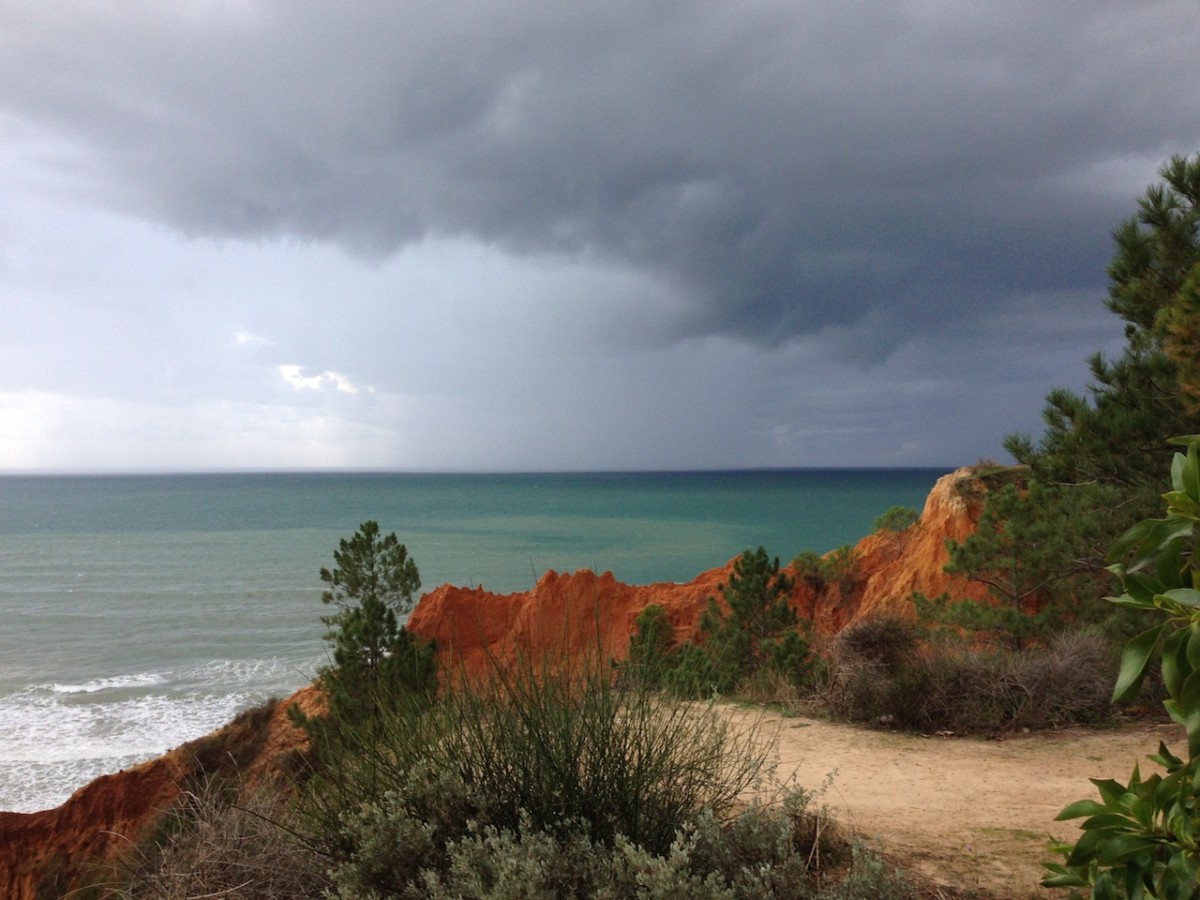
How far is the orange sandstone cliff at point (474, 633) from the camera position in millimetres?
10734

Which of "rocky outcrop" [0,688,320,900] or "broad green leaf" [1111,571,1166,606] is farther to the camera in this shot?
"rocky outcrop" [0,688,320,900]

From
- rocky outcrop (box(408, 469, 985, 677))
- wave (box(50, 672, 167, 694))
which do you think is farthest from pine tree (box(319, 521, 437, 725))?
wave (box(50, 672, 167, 694))

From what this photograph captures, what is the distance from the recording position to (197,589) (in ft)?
127

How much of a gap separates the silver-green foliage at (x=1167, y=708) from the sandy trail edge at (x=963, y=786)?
2.50 meters

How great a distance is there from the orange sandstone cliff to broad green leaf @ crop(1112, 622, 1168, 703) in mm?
2531

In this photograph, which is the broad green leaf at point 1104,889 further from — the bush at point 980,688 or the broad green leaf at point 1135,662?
the bush at point 980,688

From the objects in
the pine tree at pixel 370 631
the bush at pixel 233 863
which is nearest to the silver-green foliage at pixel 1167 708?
the bush at pixel 233 863

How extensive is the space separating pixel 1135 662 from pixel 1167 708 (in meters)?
0.18

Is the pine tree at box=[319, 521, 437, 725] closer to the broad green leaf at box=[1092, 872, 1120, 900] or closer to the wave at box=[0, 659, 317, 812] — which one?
the wave at box=[0, 659, 317, 812]

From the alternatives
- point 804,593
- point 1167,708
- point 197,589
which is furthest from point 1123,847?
point 197,589

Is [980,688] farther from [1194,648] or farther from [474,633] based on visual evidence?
[474,633]

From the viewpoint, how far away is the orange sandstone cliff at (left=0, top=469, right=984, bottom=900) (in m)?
10.7

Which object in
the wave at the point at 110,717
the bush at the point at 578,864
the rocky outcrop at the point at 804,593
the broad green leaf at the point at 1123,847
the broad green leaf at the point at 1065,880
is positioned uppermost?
the broad green leaf at the point at 1123,847

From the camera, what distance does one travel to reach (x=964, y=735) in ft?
32.0
